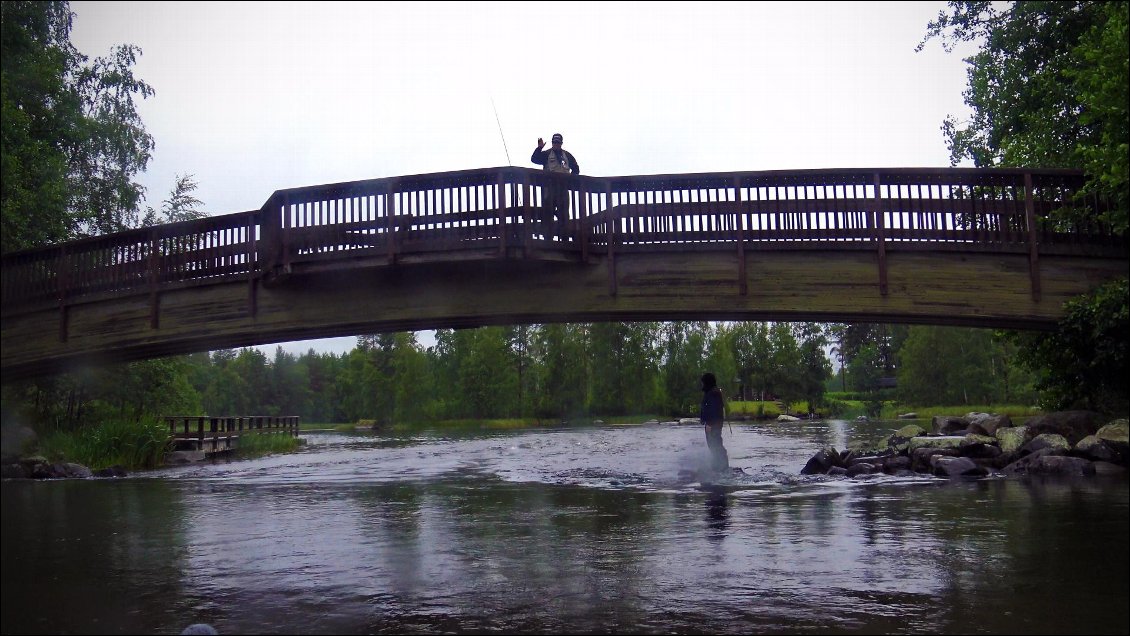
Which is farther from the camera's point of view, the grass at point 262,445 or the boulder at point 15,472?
the grass at point 262,445

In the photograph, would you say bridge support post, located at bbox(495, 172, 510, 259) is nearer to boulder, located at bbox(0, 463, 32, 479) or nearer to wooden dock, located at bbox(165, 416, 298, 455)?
boulder, located at bbox(0, 463, 32, 479)

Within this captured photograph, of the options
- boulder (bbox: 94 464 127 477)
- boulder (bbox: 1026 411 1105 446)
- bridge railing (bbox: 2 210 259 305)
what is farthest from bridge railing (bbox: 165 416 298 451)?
boulder (bbox: 1026 411 1105 446)

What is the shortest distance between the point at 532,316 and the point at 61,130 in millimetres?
18746

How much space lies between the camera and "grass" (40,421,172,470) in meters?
30.6

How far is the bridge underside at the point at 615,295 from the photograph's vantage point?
17609 mm

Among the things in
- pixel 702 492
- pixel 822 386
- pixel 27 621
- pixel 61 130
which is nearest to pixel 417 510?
pixel 702 492

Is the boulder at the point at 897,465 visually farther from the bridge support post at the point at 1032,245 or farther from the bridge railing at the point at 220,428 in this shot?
the bridge railing at the point at 220,428

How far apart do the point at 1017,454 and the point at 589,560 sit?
1564 centimetres

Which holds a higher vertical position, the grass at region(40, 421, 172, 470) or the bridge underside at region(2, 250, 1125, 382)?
the bridge underside at region(2, 250, 1125, 382)

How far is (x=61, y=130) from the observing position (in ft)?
92.9

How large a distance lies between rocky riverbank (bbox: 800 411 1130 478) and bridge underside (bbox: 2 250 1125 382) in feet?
13.3

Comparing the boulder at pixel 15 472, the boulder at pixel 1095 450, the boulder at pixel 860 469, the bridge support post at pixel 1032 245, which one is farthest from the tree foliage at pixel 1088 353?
the boulder at pixel 15 472

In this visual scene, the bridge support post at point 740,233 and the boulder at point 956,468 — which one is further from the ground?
the bridge support post at point 740,233

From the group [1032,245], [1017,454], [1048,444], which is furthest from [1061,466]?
[1032,245]
